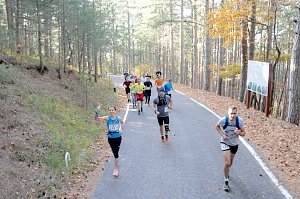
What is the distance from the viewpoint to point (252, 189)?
301 inches

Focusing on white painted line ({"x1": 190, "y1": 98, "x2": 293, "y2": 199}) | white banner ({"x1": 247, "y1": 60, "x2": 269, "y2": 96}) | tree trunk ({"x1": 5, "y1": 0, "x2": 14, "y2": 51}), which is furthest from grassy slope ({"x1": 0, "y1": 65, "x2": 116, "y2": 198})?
white banner ({"x1": 247, "y1": 60, "x2": 269, "y2": 96})

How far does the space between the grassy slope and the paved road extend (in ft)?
4.07

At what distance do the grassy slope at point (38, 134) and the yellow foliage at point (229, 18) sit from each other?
28.7ft

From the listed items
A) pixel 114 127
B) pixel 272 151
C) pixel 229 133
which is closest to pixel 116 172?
pixel 114 127

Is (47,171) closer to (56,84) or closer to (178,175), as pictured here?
(178,175)

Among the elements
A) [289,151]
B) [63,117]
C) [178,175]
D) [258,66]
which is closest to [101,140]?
[63,117]

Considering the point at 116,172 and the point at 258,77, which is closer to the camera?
the point at 116,172

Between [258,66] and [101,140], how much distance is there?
28.0 ft

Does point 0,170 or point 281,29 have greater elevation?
point 281,29

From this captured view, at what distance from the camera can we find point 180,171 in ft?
29.5

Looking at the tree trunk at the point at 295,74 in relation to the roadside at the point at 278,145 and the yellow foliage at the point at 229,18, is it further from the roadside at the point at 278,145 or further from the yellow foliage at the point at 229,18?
the yellow foliage at the point at 229,18

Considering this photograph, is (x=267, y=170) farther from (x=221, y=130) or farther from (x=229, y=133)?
(x=221, y=130)

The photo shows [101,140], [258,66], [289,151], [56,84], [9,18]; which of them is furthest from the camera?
[9,18]

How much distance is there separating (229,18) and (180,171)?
11844mm
